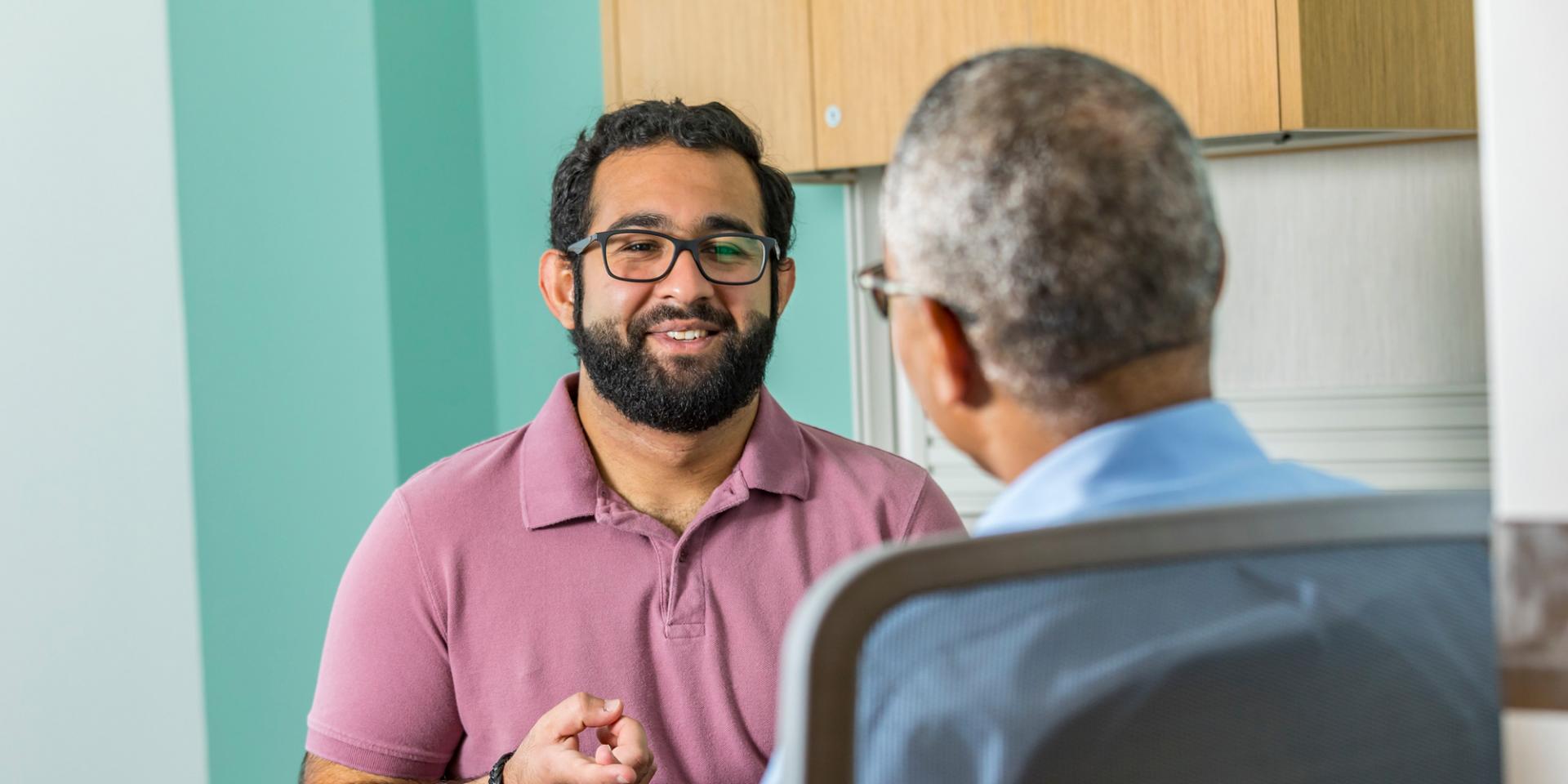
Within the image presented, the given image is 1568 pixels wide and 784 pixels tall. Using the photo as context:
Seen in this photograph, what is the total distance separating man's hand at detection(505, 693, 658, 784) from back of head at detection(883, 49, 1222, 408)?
0.57 metres

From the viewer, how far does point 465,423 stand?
281 cm

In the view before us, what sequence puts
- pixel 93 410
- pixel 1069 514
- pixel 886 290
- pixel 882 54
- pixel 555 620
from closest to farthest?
pixel 1069 514 → pixel 886 290 → pixel 555 620 → pixel 882 54 → pixel 93 410

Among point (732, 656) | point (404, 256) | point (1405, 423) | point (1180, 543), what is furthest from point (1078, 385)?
point (404, 256)

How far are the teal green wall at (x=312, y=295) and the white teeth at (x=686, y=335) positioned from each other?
3.35 feet

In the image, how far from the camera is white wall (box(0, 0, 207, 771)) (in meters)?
2.34

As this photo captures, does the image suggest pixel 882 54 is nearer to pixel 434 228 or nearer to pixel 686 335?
pixel 686 335

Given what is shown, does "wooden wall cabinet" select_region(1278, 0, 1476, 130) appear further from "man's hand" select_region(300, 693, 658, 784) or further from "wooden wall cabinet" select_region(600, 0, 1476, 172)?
"man's hand" select_region(300, 693, 658, 784)

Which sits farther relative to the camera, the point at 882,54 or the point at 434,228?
the point at 434,228

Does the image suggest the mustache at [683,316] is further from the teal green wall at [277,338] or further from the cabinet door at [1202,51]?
the teal green wall at [277,338]

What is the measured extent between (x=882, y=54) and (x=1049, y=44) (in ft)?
1.00

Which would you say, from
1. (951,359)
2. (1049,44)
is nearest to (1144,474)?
(951,359)

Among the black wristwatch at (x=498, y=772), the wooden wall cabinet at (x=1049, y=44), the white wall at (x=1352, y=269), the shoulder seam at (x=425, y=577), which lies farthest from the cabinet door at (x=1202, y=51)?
the black wristwatch at (x=498, y=772)

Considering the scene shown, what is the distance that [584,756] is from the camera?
1.21m

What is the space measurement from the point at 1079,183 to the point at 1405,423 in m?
1.66
